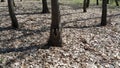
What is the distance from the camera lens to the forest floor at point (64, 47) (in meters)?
7.94

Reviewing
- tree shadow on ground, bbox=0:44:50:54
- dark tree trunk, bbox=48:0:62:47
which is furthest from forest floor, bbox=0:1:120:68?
dark tree trunk, bbox=48:0:62:47

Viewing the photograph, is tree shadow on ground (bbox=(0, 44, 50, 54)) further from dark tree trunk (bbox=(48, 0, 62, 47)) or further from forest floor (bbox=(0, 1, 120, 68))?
dark tree trunk (bbox=(48, 0, 62, 47))

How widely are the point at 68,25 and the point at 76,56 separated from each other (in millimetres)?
4770

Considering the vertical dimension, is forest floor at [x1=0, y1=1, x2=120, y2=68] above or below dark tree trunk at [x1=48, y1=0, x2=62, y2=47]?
below

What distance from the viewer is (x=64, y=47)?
9.23m

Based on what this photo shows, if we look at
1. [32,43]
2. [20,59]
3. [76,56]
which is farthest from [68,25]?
[20,59]

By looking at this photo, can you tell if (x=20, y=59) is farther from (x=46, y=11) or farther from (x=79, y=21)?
(x=46, y=11)

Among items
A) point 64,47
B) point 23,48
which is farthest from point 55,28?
point 23,48

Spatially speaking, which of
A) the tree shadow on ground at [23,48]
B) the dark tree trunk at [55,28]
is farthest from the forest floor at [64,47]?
the dark tree trunk at [55,28]

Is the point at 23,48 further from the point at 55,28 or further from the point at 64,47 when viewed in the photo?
the point at 64,47

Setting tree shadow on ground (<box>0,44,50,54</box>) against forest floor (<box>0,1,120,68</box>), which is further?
tree shadow on ground (<box>0,44,50,54</box>)

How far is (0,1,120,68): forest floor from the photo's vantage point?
794 cm

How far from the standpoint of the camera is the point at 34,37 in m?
10.6

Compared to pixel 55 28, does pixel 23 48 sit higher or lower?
lower
